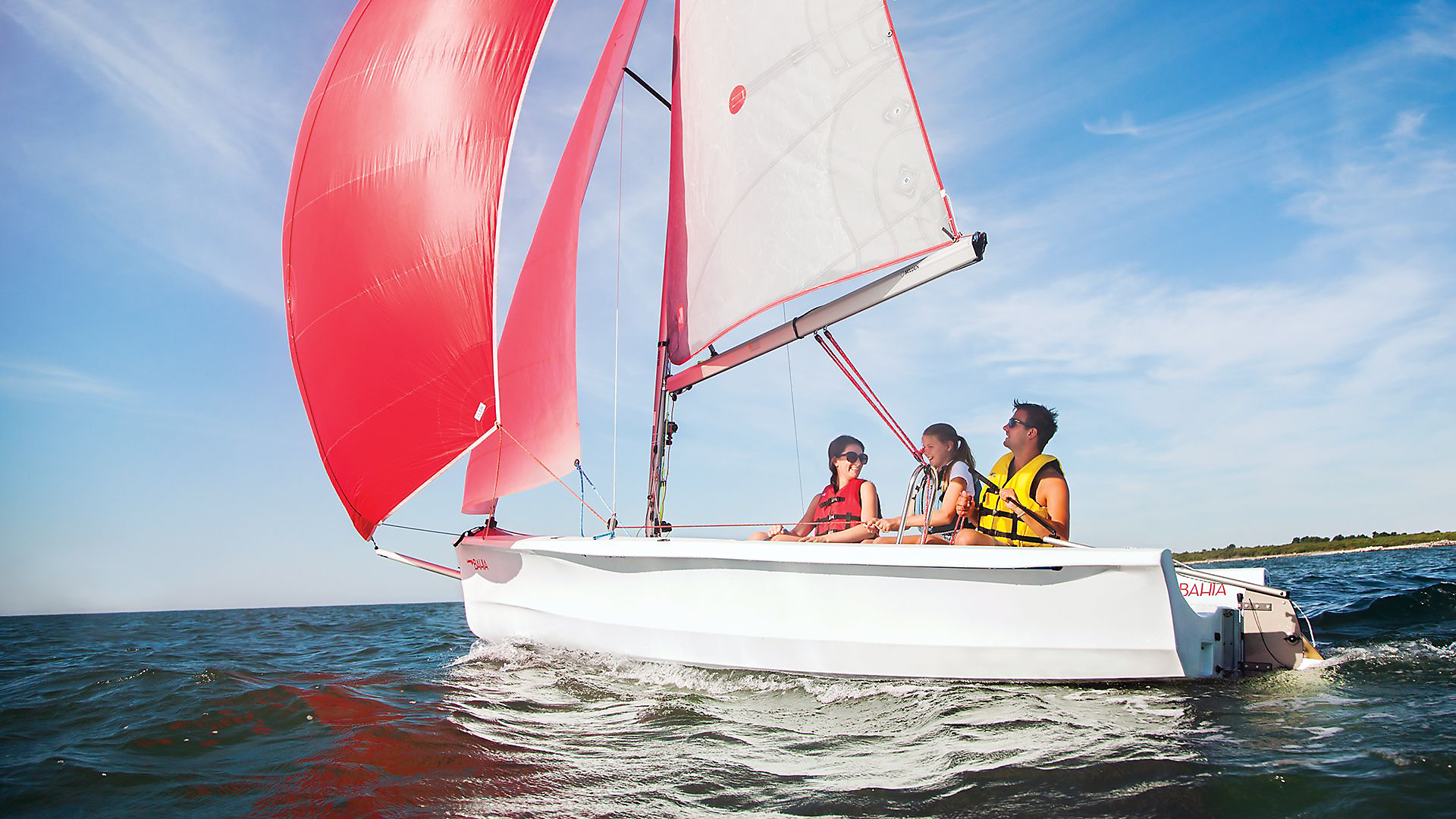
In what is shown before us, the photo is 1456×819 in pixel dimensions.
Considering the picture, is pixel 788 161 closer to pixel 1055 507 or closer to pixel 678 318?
pixel 678 318

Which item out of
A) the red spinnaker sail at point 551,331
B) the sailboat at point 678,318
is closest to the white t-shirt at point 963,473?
the sailboat at point 678,318

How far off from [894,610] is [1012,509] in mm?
1112

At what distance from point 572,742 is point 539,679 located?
5.91 ft

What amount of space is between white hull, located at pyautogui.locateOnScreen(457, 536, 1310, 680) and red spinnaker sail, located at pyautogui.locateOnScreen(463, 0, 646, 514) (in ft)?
4.04

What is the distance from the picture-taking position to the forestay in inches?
198

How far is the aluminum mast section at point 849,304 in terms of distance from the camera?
4855mm

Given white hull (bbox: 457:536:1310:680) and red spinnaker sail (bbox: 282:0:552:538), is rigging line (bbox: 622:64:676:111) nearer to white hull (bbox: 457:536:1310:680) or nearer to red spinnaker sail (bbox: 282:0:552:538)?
red spinnaker sail (bbox: 282:0:552:538)

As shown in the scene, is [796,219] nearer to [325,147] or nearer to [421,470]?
[421,470]

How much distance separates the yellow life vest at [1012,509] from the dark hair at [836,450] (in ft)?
3.94

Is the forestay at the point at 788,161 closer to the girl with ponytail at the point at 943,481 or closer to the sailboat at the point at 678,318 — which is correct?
the sailboat at the point at 678,318

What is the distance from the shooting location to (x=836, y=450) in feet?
19.9

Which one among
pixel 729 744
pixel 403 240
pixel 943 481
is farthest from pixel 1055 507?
pixel 403 240

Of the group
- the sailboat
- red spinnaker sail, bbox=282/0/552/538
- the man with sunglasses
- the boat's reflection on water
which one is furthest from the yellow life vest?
red spinnaker sail, bbox=282/0/552/538

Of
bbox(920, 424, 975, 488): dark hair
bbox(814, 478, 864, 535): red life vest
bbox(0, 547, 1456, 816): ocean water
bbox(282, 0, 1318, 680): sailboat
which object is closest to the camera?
bbox(0, 547, 1456, 816): ocean water
